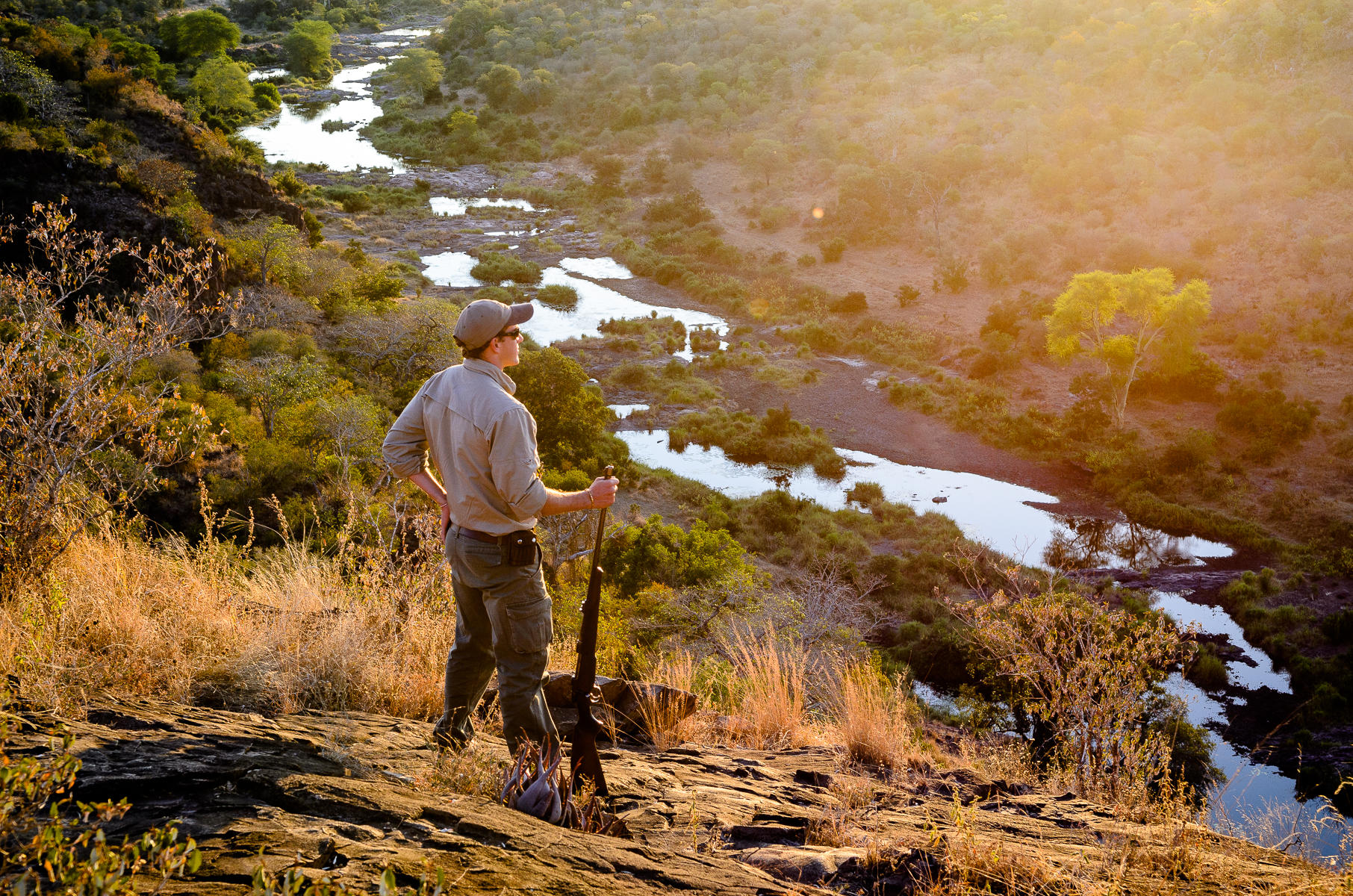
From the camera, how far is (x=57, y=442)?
371cm

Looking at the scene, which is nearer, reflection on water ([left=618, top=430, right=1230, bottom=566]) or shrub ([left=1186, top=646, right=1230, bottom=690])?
shrub ([left=1186, top=646, right=1230, bottom=690])

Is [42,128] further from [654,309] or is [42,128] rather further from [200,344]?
[654,309]

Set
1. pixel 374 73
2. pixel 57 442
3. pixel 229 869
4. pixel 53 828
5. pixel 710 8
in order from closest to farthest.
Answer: pixel 53 828
pixel 229 869
pixel 57 442
pixel 710 8
pixel 374 73

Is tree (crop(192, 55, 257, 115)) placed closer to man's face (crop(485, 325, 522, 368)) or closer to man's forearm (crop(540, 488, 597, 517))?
man's face (crop(485, 325, 522, 368))

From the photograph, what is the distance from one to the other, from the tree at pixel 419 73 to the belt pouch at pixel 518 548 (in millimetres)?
78213

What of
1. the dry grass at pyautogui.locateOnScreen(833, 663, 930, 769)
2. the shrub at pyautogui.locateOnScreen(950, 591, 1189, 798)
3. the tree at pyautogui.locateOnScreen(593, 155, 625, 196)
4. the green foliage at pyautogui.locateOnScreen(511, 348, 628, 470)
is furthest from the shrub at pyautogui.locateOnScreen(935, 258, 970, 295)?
the dry grass at pyautogui.locateOnScreen(833, 663, 930, 769)

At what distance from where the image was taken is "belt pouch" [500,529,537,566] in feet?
8.99

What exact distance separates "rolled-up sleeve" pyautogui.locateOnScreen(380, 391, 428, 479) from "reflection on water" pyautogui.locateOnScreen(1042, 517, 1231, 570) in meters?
19.5

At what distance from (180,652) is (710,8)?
83769 mm

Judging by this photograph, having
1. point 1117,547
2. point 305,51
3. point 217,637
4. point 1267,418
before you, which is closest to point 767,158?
point 1267,418

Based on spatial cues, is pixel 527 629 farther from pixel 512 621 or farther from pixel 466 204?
pixel 466 204

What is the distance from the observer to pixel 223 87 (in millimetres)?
55188

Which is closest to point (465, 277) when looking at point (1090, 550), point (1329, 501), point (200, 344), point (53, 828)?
point (200, 344)

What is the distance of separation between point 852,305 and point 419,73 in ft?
184
